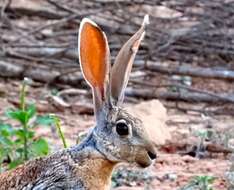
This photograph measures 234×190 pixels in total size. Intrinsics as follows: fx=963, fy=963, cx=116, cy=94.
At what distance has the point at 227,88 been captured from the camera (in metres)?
8.62

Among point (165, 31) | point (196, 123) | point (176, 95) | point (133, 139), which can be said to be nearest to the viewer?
point (133, 139)

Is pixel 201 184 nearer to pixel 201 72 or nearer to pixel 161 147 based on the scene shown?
pixel 161 147

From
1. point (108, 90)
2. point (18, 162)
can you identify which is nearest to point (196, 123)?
point (18, 162)

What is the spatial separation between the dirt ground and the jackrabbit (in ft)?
0.83

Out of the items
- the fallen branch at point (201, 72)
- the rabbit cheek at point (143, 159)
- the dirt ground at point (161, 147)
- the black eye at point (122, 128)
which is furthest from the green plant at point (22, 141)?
the fallen branch at point (201, 72)

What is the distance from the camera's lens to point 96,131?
14.0ft

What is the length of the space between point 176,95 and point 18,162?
3.00 metres

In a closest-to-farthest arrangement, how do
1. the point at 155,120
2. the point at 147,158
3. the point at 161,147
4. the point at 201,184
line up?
1. the point at 147,158
2. the point at 201,184
3. the point at 161,147
4. the point at 155,120

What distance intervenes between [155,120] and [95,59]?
106 inches

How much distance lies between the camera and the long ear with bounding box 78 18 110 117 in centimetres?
424

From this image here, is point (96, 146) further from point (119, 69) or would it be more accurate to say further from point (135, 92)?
point (135, 92)

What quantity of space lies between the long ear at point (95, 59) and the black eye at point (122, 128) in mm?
127

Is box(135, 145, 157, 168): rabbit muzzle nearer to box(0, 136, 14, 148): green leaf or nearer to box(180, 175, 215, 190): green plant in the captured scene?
box(180, 175, 215, 190): green plant

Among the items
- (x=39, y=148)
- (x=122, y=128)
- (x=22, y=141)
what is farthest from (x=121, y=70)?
(x=22, y=141)
